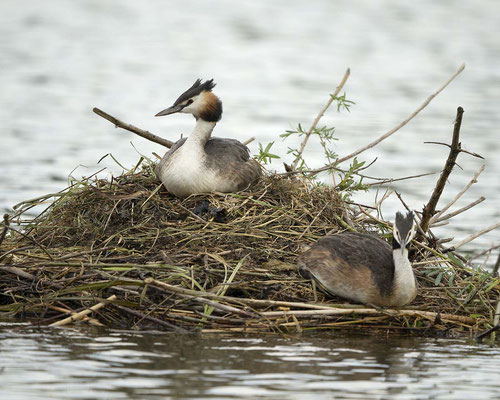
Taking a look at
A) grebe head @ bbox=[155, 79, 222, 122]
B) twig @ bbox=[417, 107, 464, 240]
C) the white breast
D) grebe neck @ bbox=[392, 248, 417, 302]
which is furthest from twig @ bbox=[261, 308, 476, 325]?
grebe head @ bbox=[155, 79, 222, 122]

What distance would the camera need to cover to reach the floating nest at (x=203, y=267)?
7449 mm

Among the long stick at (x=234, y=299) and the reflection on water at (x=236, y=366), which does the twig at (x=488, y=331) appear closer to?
the reflection on water at (x=236, y=366)

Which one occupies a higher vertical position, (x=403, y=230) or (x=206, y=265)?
(x=403, y=230)

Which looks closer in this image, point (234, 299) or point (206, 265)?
point (234, 299)

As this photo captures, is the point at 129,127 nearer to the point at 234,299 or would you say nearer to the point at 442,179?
the point at 234,299

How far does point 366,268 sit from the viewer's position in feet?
25.2

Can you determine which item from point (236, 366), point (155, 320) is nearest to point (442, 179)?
point (155, 320)

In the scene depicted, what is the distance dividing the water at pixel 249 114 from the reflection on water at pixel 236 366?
2cm

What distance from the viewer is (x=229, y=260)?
7957 millimetres

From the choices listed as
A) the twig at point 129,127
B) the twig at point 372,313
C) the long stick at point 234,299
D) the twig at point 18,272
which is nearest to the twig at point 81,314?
the long stick at point 234,299

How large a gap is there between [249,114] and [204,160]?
11643 mm

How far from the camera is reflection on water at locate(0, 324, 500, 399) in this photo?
6.03 metres

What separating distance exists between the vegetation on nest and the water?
0.87 ft

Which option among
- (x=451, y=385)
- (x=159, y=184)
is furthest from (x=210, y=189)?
(x=451, y=385)
